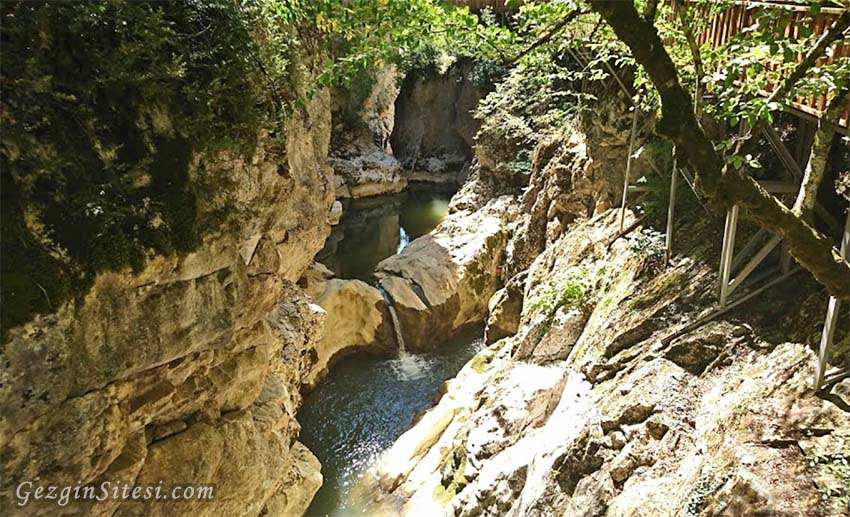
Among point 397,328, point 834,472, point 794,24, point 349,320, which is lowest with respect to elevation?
point 397,328

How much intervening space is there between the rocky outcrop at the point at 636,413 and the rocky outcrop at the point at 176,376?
3.25 metres

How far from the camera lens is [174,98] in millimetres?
4625

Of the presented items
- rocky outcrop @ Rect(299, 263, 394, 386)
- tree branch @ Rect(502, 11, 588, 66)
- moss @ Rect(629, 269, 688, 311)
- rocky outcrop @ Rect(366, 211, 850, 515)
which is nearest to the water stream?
rocky outcrop @ Rect(299, 263, 394, 386)

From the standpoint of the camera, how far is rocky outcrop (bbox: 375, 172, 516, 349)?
15.1 metres

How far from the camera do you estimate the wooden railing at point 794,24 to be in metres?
4.09

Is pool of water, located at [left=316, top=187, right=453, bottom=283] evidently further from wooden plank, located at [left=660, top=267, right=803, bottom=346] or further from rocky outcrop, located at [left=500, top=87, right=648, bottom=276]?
wooden plank, located at [left=660, top=267, right=803, bottom=346]

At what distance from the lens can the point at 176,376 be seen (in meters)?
5.18

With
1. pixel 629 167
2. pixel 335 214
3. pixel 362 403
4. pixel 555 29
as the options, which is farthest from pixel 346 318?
pixel 555 29

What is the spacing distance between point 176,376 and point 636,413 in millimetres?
4966

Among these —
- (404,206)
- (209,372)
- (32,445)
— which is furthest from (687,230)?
(404,206)

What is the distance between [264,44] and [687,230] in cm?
666

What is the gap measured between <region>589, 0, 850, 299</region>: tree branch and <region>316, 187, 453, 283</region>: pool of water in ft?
48.5

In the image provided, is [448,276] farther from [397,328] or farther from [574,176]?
[574,176]

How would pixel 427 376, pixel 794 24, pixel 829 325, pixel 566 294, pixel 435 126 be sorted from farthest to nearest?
pixel 435 126 → pixel 427 376 → pixel 566 294 → pixel 794 24 → pixel 829 325
